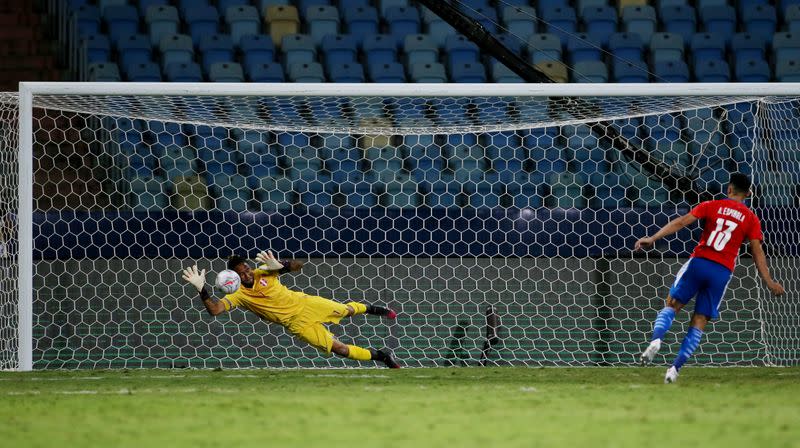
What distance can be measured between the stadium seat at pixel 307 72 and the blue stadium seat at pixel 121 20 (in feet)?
7.73

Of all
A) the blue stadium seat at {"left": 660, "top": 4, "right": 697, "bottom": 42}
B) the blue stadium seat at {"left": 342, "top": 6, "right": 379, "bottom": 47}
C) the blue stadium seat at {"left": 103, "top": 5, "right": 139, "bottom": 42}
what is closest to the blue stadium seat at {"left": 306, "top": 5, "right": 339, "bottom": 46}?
the blue stadium seat at {"left": 342, "top": 6, "right": 379, "bottom": 47}

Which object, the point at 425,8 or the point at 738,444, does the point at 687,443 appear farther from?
the point at 425,8

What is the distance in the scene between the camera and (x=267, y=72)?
12930mm

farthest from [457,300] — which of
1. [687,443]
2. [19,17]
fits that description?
[19,17]

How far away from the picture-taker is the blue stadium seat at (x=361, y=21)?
1395 centimetres

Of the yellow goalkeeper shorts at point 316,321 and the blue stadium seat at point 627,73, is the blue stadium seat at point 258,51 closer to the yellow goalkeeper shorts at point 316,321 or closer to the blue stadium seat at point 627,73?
the blue stadium seat at point 627,73

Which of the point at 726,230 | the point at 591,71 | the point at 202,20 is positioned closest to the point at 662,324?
→ the point at 726,230

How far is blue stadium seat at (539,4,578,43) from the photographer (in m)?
14.0

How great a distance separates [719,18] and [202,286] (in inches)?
340

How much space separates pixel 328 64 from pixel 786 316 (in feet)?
19.7

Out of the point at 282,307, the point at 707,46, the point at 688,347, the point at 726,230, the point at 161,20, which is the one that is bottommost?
the point at 688,347

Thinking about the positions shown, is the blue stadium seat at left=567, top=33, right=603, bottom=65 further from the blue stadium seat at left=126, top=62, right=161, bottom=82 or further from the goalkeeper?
the goalkeeper

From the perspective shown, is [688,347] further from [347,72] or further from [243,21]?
[243,21]

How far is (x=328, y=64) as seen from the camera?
43.4ft
